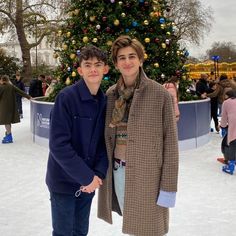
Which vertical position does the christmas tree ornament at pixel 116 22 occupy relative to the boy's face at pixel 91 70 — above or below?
above

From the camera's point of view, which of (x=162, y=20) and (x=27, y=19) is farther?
(x=27, y=19)

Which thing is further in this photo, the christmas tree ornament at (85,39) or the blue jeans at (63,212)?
the christmas tree ornament at (85,39)

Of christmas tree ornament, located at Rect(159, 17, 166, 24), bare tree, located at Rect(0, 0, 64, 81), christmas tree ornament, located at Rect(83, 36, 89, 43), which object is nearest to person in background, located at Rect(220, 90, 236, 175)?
christmas tree ornament, located at Rect(159, 17, 166, 24)

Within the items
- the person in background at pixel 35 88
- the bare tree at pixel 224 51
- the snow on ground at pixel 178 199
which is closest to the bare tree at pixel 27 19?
the person in background at pixel 35 88

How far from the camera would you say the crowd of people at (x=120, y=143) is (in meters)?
2.17

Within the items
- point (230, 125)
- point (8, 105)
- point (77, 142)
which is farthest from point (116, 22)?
point (77, 142)

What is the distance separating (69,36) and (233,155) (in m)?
4.19

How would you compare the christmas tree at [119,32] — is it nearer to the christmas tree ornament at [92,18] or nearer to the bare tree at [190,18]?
the christmas tree ornament at [92,18]

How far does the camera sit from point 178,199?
447 cm

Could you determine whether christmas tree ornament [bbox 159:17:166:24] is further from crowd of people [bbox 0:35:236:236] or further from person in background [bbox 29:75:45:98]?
person in background [bbox 29:75:45:98]

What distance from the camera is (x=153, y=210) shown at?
227 centimetres

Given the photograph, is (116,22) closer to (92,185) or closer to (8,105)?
(8,105)

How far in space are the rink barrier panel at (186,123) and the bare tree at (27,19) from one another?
1732 cm

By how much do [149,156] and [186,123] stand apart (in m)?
5.21
